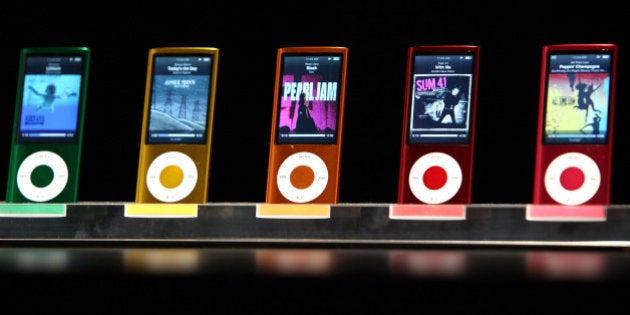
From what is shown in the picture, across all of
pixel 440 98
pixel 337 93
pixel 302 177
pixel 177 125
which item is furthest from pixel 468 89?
pixel 177 125

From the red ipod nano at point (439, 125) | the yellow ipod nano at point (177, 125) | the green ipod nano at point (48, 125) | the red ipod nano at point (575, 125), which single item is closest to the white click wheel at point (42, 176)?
the green ipod nano at point (48, 125)

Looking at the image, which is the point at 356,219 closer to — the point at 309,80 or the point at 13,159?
the point at 309,80

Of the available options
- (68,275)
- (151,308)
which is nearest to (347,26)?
(68,275)

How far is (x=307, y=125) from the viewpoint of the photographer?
2367mm

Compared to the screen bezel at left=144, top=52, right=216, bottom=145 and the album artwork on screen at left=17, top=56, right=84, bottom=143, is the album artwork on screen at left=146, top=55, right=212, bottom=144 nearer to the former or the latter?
the screen bezel at left=144, top=52, right=216, bottom=145

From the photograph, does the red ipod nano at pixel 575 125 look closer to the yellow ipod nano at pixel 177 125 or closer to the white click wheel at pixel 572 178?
the white click wheel at pixel 572 178

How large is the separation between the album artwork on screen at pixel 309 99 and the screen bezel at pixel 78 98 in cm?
53

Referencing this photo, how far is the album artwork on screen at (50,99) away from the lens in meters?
2.48

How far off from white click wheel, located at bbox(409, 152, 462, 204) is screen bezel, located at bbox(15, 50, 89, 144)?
0.88 metres

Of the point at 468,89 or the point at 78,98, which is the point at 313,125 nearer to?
the point at 468,89

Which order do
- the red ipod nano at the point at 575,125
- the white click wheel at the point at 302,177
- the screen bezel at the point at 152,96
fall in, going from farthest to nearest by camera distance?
the screen bezel at the point at 152,96 → the white click wheel at the point at 302,177 → the red ipod nano at the point at 575,125

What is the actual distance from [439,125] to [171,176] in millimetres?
665

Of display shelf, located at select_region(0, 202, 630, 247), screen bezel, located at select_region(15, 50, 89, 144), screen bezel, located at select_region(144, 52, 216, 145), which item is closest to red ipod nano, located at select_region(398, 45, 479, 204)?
display shelf, located at select_region(0, 202, 630, 247)

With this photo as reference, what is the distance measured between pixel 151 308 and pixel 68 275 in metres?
0.38
